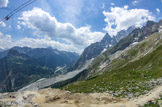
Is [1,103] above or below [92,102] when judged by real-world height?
above

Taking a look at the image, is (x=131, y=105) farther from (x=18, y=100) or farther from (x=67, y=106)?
(x=18, y=100)

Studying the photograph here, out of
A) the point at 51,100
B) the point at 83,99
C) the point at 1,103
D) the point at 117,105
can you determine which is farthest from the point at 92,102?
the point at 1,103

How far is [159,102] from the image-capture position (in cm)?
2180

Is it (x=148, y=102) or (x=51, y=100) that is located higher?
(x=51, y=100)

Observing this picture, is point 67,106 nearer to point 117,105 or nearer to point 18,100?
point 117,105

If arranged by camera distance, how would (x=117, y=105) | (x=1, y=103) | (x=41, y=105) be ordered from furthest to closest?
(x=1, y=103), (x=41, y=105), (x=117, y=105)

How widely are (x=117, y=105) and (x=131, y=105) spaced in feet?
7.74

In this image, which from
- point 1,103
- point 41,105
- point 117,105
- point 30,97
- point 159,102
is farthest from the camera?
point 30,97

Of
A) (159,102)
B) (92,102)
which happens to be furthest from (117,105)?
(159,102)

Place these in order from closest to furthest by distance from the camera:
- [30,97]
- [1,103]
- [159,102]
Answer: [159,102]
[1,103]
[30,97]

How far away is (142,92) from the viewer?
29.1 meters

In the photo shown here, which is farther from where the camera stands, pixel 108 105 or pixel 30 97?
pixel 30 97

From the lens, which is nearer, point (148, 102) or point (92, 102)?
point (148, 102)

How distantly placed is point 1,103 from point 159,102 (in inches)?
1196
